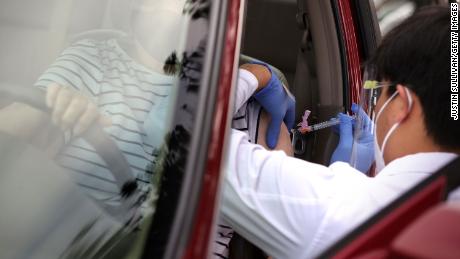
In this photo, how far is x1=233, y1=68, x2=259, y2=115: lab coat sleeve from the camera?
1.35m

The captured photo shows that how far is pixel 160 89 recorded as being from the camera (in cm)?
101

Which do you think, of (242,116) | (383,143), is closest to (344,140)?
(242,116)

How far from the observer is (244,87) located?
137cm

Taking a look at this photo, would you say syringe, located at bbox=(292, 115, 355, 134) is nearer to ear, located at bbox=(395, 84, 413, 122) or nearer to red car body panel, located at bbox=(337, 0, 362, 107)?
red car body panel, located at bbox=(337, 0, 362, 107)

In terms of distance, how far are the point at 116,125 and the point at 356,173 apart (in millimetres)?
525

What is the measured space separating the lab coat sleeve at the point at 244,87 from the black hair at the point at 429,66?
38 centimetres

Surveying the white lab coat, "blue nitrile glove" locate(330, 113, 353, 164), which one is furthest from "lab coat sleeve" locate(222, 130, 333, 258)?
"blue nitrile glove" locate(330, 113, 353, 164)

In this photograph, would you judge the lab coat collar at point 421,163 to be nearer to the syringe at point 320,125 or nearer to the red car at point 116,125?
the red car at point 116,125

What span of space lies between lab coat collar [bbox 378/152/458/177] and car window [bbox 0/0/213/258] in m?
0.46

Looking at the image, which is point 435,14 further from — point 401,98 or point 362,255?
point 362,255

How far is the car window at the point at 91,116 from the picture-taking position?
92cm

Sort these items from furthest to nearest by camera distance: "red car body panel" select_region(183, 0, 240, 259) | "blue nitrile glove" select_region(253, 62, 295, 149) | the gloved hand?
"blue nitrile glove" select_region(253, 62, 295, 149) < the gloved hand < "red car body panel" select_region(183, 0, 240, 259)

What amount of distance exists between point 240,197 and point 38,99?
A: 48cm

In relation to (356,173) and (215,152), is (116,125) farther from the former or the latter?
(356,173)
